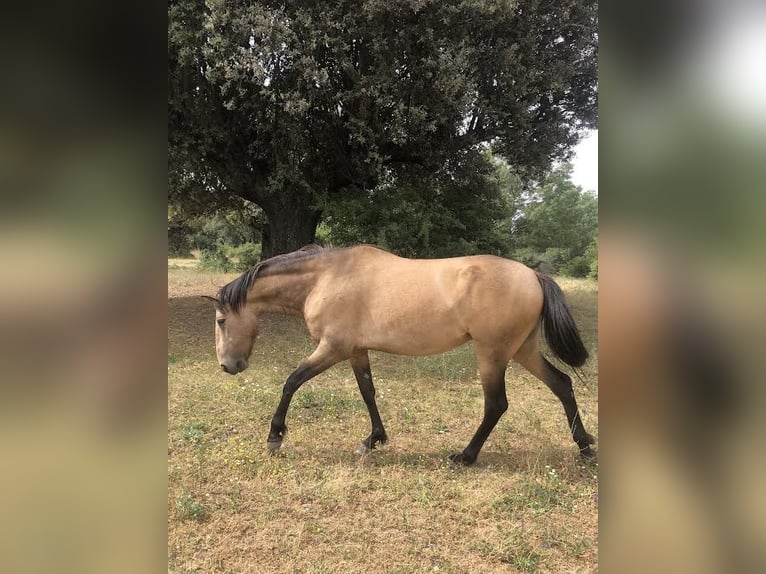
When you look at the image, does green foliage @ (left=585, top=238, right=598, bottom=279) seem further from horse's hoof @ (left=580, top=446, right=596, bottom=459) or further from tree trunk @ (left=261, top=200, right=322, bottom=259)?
tree trunk @ (left=261, top=200, right=322, bottom=259)

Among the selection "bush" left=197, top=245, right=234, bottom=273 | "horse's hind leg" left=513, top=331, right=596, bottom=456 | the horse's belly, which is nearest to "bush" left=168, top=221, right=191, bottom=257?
"bush" left=197, top=245, right=234, bottom=273

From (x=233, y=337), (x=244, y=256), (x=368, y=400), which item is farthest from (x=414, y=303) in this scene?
(x=244, y=256)

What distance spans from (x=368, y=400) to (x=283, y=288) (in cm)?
121

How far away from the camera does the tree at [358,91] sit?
645cm

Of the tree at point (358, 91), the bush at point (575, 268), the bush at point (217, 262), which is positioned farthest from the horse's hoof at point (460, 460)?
the bush at point (217, 262)

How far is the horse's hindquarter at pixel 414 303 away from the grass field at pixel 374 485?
0.98 m

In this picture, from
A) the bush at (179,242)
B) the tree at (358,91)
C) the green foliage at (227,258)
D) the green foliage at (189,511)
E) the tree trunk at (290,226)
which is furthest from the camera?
the bush at (179,242)

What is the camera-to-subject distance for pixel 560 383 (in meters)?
3.52

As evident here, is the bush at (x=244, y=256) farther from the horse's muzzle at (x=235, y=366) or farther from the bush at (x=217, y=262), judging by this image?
the horse's muzzle at (x=235, y=366)

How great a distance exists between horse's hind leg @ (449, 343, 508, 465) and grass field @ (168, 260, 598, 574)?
137 mm

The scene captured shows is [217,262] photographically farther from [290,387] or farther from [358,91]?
[290,387]
